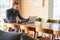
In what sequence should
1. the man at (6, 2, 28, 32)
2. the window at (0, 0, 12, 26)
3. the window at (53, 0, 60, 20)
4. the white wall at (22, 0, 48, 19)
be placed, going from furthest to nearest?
the window at (0, 0, 12, 26), the white wall at (22, 0, 48, 19), the window at (53, 0, 60, 20), the man at (6, 2, 28, 32)

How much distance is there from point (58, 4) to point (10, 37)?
420 cm

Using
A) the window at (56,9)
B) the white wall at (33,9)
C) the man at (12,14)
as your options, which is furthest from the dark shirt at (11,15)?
the window at (56,9)

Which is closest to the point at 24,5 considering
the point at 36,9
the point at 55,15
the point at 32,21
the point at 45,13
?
the point at 36,9

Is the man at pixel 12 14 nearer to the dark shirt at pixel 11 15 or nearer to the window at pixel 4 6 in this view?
the dark shirt at pixel 11 15

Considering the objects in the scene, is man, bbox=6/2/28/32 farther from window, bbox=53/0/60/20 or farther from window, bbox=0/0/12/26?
window, bbox=0/0/12/26

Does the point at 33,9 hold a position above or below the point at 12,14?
above

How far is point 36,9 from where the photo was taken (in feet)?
21.7

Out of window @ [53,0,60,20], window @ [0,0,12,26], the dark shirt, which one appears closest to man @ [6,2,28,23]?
the dark shirt

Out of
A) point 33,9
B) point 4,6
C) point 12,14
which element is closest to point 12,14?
point 12,14

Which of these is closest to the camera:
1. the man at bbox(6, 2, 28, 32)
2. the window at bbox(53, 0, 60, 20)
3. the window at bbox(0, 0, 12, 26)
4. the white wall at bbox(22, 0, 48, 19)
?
the man at bbox(6, 2, 28, 32)

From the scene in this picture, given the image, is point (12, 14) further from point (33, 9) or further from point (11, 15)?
point (33, 9)

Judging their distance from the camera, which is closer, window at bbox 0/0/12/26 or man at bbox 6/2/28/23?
man at bbox 6/2/28/23

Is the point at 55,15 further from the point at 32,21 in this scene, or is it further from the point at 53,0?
the point at 32,21

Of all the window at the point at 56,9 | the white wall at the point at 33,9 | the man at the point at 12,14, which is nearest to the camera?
the man at the point at 12,14
